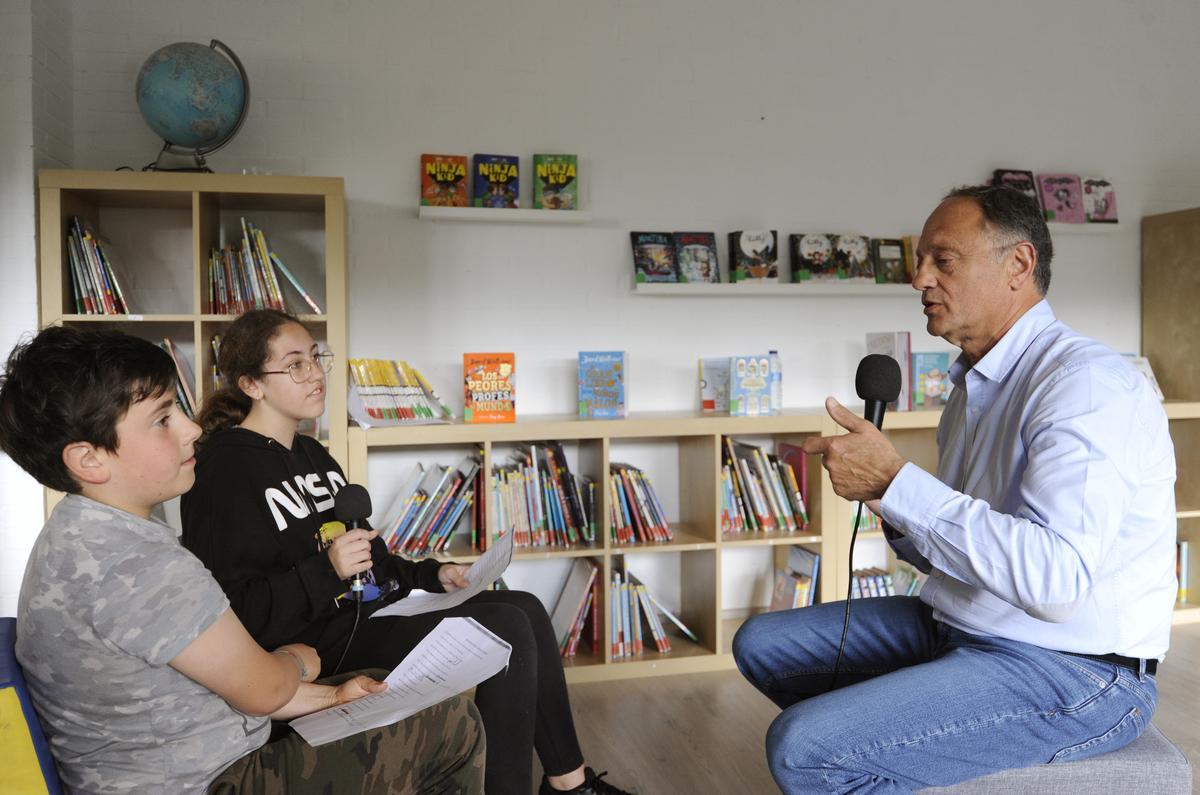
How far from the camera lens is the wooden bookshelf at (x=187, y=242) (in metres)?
2.78

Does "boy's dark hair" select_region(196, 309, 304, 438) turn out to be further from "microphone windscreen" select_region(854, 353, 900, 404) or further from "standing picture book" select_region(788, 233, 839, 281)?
"standing picture book" select_region(788, 233, 839, 281)

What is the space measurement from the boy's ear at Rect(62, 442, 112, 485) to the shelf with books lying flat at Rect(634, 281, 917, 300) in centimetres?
243

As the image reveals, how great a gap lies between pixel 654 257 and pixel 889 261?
991mm

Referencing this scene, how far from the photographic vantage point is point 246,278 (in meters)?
2.98

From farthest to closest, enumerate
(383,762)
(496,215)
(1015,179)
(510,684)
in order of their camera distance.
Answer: (1015,179)
(496,215)
(510,684)
(383,762)

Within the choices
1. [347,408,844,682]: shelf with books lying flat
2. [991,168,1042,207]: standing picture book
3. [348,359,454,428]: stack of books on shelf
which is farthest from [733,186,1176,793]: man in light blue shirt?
[991,168,1042,207]: standing picture book

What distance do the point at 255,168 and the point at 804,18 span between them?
2.18 metres

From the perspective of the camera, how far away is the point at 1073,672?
4.81 ft

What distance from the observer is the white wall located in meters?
3.30

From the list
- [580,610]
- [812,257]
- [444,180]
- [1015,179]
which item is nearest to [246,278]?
[444,180]

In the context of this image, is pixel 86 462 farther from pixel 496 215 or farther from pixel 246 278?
pixel 496 215

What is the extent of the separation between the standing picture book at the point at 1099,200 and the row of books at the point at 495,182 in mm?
2231

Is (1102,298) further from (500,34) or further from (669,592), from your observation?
(500,34)

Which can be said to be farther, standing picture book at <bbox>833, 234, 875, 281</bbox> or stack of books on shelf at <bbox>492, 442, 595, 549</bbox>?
standing picture book at <bbox>833, 234, 875, 281</bbox>
